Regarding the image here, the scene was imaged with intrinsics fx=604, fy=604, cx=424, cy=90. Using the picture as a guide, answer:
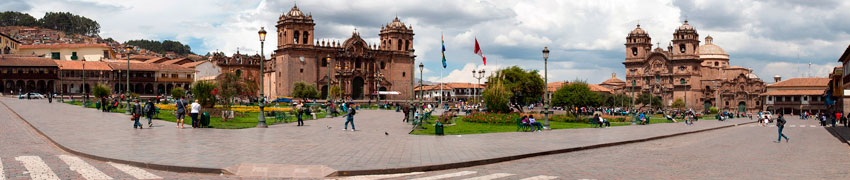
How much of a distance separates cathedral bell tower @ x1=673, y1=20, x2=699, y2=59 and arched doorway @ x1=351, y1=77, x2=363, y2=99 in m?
58.0

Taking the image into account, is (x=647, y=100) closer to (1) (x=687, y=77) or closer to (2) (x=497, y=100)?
(1) (x=687, y=77)

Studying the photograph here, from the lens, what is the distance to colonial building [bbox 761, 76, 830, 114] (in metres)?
90.7

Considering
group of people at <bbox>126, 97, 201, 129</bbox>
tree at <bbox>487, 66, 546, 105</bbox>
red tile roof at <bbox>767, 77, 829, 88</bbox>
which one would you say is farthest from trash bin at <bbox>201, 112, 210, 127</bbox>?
red tile roof at <bbox>767, 77, 829, 88</bbox>

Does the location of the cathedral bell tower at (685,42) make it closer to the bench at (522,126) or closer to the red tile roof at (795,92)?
the red tile roof at (795,92)

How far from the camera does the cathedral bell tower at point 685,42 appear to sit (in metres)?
106

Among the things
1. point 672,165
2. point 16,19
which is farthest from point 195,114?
point 16,19

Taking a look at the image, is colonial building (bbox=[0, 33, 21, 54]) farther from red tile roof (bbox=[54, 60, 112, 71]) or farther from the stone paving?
the stone paving

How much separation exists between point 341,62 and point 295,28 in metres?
8.25

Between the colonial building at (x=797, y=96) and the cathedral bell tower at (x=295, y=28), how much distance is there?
2775 inches

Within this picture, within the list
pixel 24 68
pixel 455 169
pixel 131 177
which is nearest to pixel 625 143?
pixel 455 169

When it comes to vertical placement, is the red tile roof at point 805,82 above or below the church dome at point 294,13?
below

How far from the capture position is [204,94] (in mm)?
34656

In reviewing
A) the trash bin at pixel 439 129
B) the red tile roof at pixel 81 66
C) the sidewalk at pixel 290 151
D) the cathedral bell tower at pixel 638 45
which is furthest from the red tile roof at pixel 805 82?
the red tile roof at pixel 81 66

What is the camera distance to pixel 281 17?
266 feet
